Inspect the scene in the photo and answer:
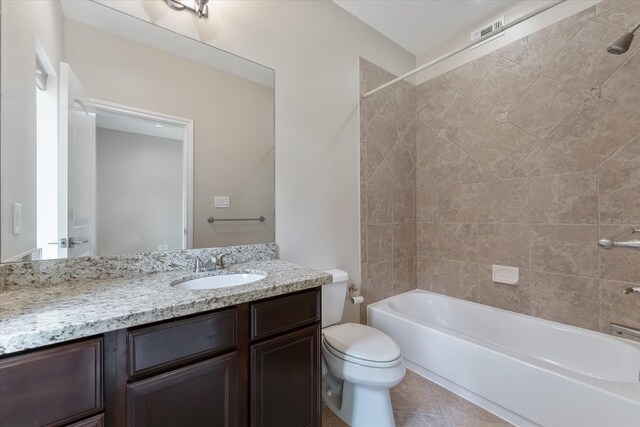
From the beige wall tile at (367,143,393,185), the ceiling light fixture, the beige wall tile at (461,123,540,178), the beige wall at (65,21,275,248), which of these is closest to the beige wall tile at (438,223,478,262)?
the beige wall tile at (461,123,540,178)

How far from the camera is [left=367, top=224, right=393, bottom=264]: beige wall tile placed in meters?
2.26

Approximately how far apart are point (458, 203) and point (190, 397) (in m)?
2.31

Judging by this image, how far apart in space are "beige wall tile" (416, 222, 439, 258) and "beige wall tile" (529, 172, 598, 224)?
76 cm

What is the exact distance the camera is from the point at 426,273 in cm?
261

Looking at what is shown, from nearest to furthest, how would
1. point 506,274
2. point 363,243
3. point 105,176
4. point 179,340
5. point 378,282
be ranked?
point 179,340, point 105,176, point 506,274, point 363,243, point 378,282

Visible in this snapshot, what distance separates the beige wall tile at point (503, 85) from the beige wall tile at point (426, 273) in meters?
1.38

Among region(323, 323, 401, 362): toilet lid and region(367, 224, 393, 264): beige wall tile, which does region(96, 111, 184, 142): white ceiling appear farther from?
region(367, 224, 393, 264): beige wall tile

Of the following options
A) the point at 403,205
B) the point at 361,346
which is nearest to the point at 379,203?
the point at 403,205

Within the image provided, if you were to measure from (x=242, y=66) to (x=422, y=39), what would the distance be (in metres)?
1.75

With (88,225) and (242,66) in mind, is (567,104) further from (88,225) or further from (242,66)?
(88,225)

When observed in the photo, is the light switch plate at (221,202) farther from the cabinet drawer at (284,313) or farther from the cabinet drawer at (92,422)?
the cabinet drawer at (92,422)

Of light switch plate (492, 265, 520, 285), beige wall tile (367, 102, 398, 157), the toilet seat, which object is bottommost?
the toilet seat

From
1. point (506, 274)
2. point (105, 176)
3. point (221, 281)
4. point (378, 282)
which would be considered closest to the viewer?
point (105, 176)

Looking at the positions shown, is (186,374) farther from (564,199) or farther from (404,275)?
(564,199)
